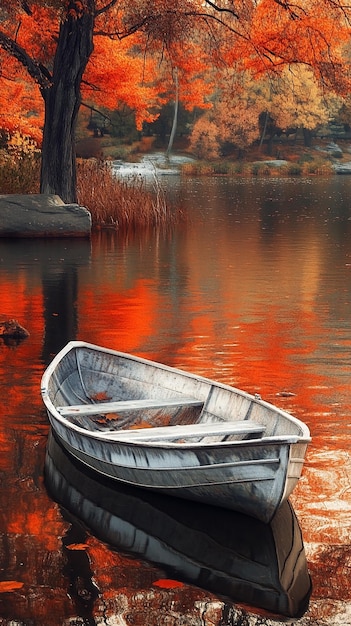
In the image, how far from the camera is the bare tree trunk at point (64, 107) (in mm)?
27391

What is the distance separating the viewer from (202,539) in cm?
767

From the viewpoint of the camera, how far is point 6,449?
9.45 m

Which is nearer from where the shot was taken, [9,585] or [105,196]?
[9,585]

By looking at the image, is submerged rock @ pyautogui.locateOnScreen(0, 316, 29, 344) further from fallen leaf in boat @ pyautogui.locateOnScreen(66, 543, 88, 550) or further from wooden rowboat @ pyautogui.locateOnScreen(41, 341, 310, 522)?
fallen leaf in boat @ pyautogui.locateOnScreen(66, 543, 88, 550)

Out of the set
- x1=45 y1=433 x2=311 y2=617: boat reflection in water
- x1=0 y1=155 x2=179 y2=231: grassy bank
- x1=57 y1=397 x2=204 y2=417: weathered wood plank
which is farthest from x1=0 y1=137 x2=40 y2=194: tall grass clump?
x1=45 y1=433 x2=311 y2=617: boat reflection in water

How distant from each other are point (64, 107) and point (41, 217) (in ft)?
11.0

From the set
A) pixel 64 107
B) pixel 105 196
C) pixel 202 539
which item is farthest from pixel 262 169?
pixel 202 539

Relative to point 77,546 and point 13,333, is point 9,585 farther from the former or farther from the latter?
point 13,333

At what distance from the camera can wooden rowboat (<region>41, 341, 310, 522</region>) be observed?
24.1 feet

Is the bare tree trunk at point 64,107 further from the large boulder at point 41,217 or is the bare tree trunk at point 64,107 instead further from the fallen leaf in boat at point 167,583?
the fallen leaf in boat at point 167,583

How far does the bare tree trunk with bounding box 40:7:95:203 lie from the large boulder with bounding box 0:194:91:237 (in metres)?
1.56

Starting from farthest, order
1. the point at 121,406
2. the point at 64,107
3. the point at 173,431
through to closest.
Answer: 1. the point at 64,107
2. the point at 121,406
3. the point at 173,431

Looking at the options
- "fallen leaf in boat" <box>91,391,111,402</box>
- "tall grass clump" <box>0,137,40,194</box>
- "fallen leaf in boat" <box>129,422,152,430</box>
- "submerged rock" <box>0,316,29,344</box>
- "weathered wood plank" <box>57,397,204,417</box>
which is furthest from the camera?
"tall grass clump" <box>0,137,40,194</box>

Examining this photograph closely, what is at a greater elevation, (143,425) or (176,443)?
(176,443)
